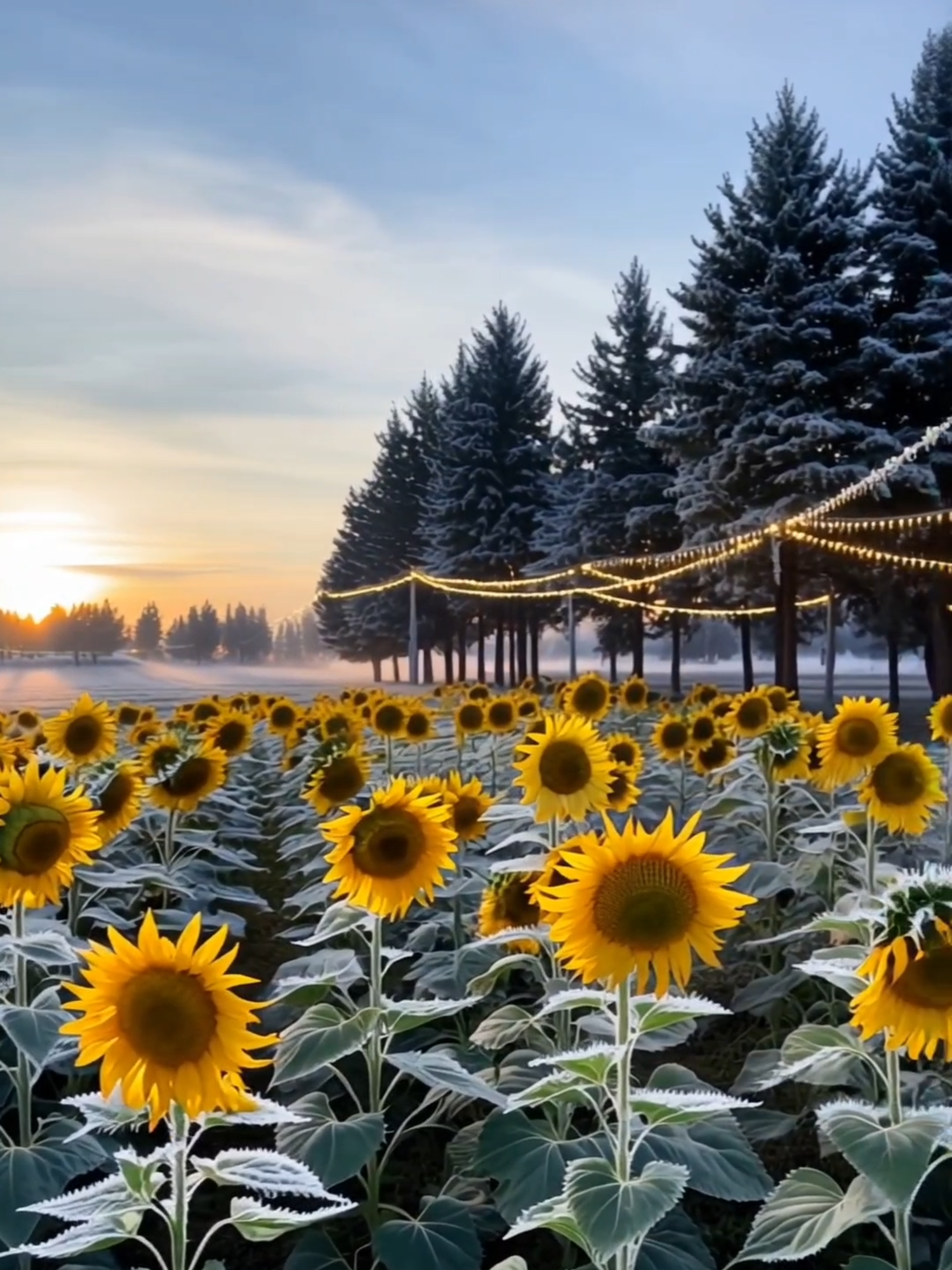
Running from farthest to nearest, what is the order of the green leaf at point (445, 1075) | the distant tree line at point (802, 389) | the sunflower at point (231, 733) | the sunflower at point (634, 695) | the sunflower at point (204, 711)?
the distant tree line at point (802, 389)
the sunflower at point (634, 695)
the sunflower at point (204, 711)
the sunflower at point (231, 733)
the green leaf at point (445, 1075)

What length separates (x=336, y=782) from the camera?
164 inches

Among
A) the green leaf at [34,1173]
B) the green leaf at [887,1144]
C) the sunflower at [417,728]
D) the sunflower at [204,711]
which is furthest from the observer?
the sunflower at [204,711]

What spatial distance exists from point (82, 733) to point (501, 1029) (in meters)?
2.87

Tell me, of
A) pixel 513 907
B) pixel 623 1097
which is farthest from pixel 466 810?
pixel 623 1097

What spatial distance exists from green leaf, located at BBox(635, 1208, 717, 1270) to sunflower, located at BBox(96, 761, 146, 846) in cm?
233

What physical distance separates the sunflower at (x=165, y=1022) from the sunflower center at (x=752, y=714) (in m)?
4.32

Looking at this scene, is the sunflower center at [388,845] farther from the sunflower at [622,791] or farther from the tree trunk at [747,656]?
the tree trunk at [747,656]

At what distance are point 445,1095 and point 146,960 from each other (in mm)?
1779

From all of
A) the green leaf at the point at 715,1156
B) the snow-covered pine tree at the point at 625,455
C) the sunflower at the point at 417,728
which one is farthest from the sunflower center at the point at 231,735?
the snow-covered pine tree at the point at 625,455

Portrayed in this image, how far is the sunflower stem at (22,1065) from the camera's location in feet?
8.92

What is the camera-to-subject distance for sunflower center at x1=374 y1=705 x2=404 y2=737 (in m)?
6.38

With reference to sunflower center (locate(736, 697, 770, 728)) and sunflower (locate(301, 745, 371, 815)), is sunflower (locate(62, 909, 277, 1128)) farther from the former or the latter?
sunflower center (locate(736, 697, 770, 728))

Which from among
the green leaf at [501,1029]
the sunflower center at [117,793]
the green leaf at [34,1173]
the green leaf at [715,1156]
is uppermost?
the sunflower center at [117,793]

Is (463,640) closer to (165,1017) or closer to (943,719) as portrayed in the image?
(943,719)
